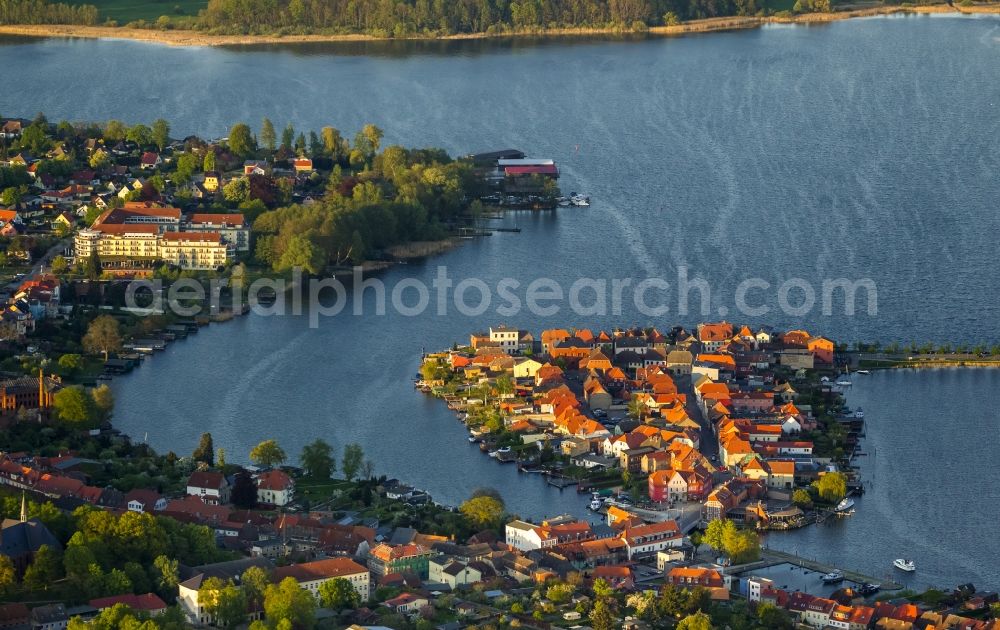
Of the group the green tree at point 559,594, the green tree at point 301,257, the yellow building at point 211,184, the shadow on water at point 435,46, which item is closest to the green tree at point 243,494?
the green tree at point 559,594

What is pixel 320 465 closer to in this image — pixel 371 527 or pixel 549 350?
pixel 371 527

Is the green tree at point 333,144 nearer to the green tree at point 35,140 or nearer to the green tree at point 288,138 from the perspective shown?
the green tree at point 288,138

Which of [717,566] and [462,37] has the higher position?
[462,37]

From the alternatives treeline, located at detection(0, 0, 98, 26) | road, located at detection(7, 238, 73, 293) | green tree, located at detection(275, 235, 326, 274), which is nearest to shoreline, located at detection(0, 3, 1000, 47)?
treeline, located at detection(0, 0, 98, 26)

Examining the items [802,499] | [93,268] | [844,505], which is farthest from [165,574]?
[93,268]

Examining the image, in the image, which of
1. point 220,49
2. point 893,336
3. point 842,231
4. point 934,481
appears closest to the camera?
point 934,481

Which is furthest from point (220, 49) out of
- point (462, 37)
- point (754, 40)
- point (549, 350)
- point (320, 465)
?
point (320, 465)

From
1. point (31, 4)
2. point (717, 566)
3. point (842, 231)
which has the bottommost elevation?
point (717, 566)
